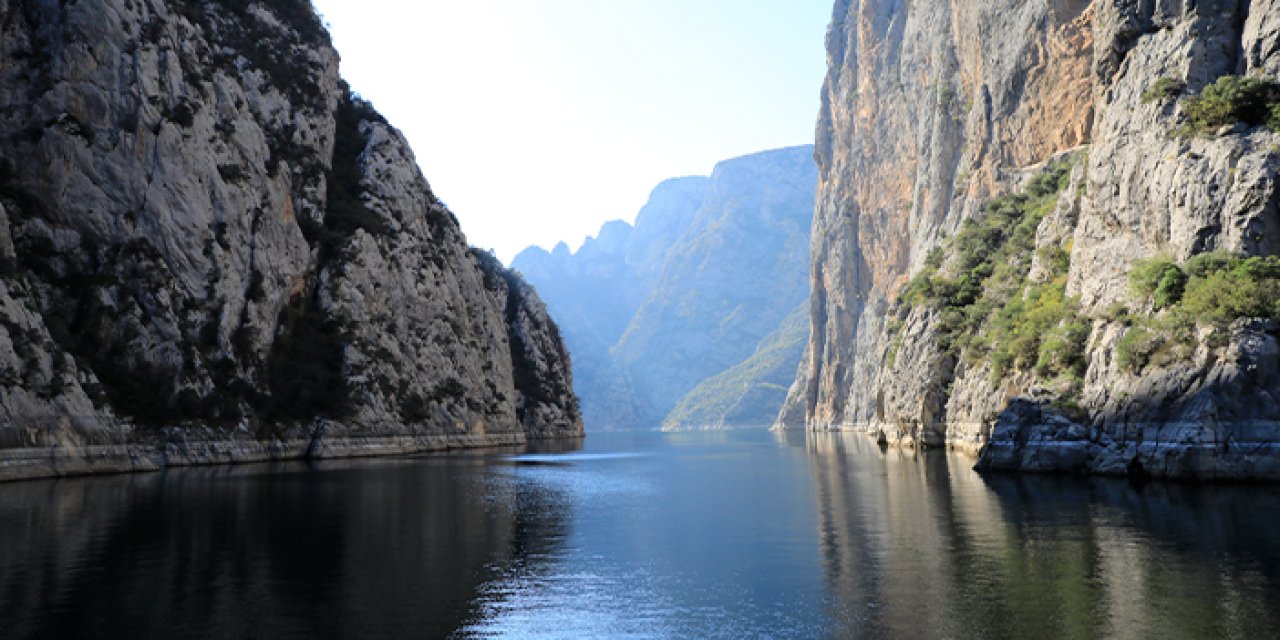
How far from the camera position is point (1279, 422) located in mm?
31281

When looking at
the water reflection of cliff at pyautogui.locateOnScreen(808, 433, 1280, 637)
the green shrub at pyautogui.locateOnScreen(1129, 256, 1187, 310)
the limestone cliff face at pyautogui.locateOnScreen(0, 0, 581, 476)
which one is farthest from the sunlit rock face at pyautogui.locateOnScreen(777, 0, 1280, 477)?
the limestone cliff face at pyautogui.locateOnScreen(0, 0, 581, 476)

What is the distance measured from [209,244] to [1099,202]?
5930 centimetres

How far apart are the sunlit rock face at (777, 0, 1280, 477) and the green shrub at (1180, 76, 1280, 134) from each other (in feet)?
2.37

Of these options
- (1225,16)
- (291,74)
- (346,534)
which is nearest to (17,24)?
(291,74)

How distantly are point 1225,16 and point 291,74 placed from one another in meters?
76.9

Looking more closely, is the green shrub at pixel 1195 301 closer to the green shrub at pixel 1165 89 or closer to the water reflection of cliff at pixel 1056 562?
the water reflection of cliff at pixel 1056 562

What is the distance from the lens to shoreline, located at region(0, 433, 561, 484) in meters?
41.6

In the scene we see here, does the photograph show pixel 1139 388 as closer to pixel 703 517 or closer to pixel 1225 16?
pixel 703 517

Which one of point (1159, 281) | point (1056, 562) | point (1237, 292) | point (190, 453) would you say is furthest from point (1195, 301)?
point (190, 453)

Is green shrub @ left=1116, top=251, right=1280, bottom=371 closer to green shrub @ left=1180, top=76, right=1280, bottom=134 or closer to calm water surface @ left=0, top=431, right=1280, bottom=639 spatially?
calm water surface @ left=0, top=431, right=1280, bottom=639

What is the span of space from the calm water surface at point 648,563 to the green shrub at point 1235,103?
62.0 ft

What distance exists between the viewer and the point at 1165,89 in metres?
45.8

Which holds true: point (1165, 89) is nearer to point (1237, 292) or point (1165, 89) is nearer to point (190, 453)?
point (1237, 292)

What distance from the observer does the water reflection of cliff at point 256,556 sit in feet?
45.7
